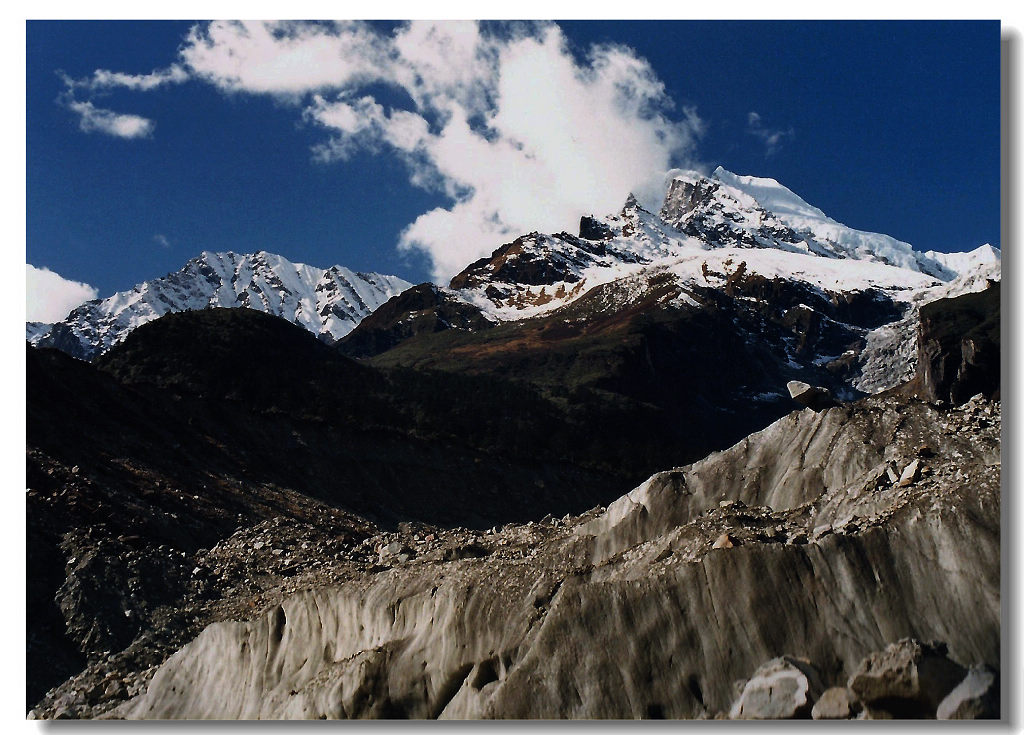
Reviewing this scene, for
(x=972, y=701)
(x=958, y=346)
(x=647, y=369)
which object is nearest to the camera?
(x=972, y=701)

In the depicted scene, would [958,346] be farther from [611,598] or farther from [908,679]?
[908,679]

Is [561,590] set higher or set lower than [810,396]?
lower

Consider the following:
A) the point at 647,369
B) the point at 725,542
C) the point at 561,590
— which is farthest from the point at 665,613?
the point at 647,369

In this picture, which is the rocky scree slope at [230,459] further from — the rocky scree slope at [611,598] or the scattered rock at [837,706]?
the scattered rock at [837,706]

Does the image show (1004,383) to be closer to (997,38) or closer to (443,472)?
(997,38)

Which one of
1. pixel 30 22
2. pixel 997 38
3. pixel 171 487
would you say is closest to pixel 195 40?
pixel 30 22
